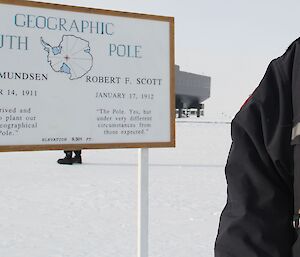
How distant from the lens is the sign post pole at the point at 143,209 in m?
3.18

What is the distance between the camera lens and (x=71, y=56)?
309cm

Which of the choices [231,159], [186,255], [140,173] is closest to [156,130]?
[140,173]

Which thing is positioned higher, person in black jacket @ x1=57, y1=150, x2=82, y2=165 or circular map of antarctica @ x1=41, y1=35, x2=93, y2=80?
circular map of antarctica @ x1=41, y1=35, x2=93, y2=80

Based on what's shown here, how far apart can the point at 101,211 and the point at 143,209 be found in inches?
78.5

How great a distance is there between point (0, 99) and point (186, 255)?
1930mm

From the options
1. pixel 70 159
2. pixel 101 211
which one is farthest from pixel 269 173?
pixel 70 159

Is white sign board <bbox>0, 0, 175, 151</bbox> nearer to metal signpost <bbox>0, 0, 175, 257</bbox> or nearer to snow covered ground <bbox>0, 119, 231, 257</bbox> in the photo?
metal signpost <bbox>0, 0, 175, 257</bbox>

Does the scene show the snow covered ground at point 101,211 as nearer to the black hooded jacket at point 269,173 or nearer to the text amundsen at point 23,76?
the text amundsen at point 23,76

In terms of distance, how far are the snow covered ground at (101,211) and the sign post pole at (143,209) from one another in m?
0.53

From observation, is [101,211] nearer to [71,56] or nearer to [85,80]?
[85,80]

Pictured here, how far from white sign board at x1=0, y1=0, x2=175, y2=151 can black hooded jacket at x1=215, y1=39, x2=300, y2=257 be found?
83.7 inches

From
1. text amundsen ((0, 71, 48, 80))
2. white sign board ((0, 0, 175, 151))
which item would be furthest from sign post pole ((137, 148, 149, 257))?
text amundsen ((0, 71, 48, 80))

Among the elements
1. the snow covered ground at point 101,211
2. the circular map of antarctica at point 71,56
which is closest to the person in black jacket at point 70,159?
the snow covered ground at point 101,211

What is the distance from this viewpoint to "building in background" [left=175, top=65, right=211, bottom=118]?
7612 cm
